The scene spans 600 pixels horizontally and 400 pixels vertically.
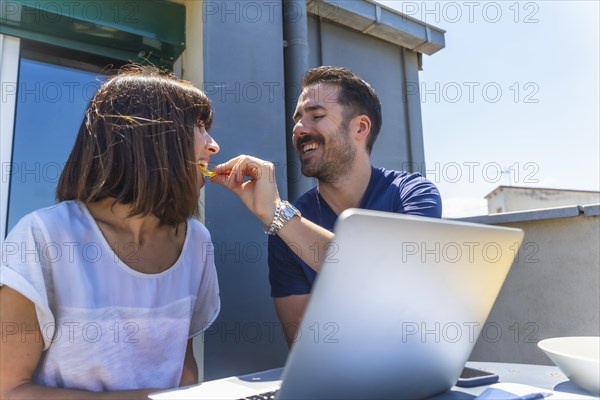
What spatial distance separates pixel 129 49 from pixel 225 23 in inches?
18.1

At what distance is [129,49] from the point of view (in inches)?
71.8

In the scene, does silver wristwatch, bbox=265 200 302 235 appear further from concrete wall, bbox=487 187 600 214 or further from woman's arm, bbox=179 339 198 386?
concrete wall, bbox=487 187 600 214

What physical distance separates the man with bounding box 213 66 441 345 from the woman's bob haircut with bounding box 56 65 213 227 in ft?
0.55

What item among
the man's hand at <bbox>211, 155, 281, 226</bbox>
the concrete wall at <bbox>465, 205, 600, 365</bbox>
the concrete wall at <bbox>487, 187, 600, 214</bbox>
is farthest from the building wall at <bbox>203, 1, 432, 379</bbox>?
the concrete wall at <bbox>487, 187, 600, 214</bbox>

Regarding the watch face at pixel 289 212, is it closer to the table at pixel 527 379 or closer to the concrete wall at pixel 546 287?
the table at pixel 527 379

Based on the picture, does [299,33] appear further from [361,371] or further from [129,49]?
[361,371]

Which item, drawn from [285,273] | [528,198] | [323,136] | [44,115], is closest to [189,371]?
[285,273]

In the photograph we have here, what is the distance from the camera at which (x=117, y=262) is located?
98cm

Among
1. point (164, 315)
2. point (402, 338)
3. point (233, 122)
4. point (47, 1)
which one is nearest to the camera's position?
point (402, 338)

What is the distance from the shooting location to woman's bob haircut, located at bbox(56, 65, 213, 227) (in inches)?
39.1

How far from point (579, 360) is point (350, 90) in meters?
1.31

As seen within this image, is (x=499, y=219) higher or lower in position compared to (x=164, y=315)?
higher

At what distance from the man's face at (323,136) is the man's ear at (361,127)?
5cm

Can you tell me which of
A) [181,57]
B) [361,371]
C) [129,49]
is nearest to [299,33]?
[181,57]
